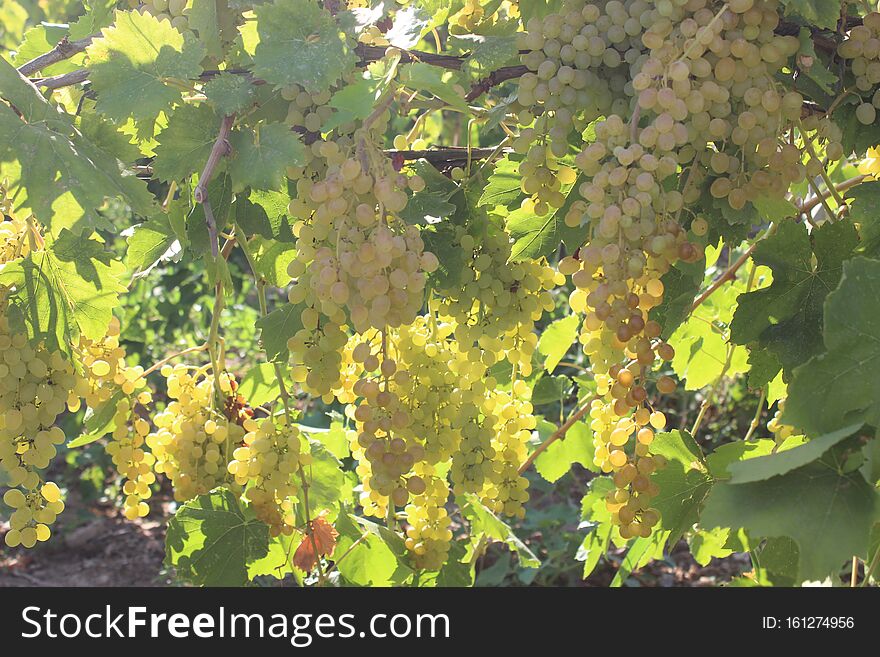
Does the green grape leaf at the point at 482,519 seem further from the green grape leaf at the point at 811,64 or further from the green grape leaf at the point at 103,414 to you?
the green grape leaf at the point at 811,64

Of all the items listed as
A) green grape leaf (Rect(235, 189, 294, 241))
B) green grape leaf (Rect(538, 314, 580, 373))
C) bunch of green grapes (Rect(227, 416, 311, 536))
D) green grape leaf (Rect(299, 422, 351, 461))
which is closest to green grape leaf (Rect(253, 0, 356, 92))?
green grape leaf (Rect(235, 189, 294, 241))

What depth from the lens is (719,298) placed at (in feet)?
5.47

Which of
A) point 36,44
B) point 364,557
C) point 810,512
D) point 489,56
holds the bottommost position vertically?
point 810,512

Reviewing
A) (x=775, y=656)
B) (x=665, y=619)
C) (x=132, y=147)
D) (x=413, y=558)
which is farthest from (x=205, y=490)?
(x=775, y=656)

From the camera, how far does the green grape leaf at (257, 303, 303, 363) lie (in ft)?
4.06

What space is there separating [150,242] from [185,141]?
0.34 m

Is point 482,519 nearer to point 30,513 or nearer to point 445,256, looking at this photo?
point 445,256

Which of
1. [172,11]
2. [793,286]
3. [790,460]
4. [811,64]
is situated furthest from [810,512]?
[172,11]

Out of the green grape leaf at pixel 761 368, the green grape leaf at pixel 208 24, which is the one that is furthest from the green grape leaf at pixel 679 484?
the green grape leaf at pixel 208 24

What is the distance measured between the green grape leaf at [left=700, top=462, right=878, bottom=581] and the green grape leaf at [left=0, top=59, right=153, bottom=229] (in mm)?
680

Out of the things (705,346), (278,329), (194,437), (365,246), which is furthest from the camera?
(705,346)

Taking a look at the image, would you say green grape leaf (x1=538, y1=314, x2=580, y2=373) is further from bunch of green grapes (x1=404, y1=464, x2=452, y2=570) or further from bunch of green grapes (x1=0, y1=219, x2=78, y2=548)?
bunch of green grapes (x1=0, y1=219, x2=78, y2=548)

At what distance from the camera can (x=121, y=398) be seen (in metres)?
1.43

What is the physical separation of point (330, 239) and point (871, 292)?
1.74 ft
